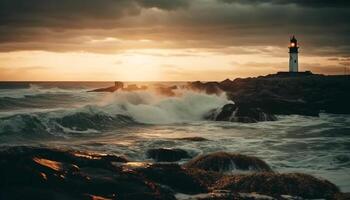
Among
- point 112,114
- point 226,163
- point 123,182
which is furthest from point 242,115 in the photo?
point 123,182

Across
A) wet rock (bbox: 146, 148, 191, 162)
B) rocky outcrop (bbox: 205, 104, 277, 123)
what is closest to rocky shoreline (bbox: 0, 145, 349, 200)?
wet rock (bbox: 146, 148, 191, 162)

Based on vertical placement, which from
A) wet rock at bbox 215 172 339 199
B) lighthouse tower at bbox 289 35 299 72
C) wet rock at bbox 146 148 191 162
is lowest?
wet rock at bbox 146 148 191 162

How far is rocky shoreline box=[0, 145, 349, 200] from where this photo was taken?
747cm

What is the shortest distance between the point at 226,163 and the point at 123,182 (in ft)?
12.2

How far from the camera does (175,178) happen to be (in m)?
9.05

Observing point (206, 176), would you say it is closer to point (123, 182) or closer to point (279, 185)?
point (279, 185)

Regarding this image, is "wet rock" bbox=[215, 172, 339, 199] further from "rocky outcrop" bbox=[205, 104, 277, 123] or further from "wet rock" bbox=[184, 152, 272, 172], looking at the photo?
"rocky outcrop" bbox=[205, 104, 277, 123]

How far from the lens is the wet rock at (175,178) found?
8766mm

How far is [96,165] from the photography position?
913cm

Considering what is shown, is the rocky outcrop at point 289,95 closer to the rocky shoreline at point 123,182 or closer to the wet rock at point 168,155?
the wet rock at point 168,155

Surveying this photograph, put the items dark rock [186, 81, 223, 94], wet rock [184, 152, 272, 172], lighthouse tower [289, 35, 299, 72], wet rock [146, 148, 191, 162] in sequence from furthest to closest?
lighthouse tower [289, 35, 299, 72]
dark rock [186, 81, 223, 94]
wet rock [146, 148, 191, 162]
wet rock [184, 152, 272, 172]

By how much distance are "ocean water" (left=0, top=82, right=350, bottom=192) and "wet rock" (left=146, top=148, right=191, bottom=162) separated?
1.61ft

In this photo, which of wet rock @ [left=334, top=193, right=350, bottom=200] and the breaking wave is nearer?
wet rock @ [left=334, top=193, right=350, bottom=200]

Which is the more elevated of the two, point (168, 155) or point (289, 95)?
point (289, 95)
